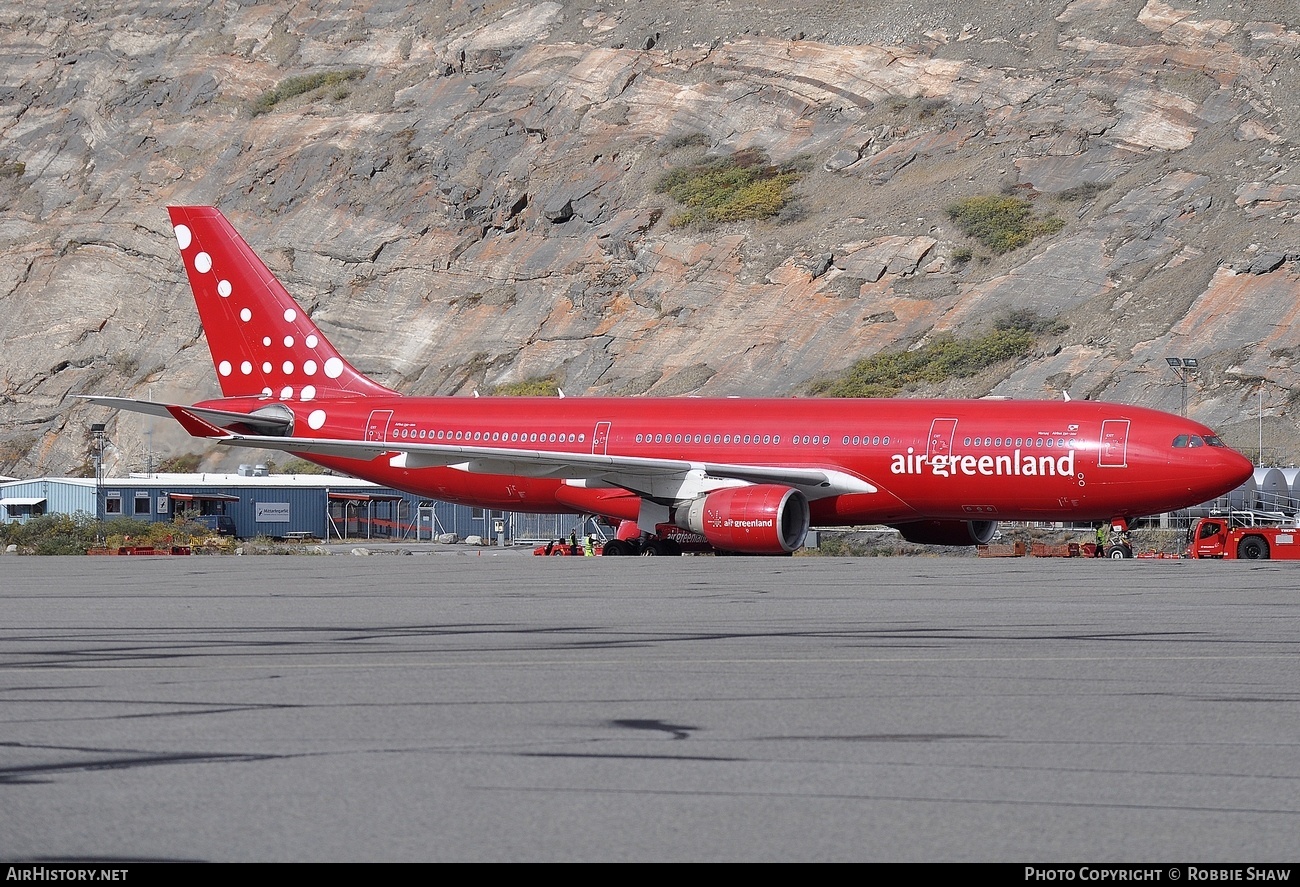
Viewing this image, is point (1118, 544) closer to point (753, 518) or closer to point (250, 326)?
point (753, 518)

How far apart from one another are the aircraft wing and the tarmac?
12.0 metres

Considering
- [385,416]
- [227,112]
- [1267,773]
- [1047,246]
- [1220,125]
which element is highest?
[227,112]

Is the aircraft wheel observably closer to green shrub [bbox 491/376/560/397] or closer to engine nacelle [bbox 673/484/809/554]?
engine nacelle [bbox 673/484/809/554]

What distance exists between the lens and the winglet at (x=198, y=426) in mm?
32094

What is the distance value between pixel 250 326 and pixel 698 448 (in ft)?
35.9

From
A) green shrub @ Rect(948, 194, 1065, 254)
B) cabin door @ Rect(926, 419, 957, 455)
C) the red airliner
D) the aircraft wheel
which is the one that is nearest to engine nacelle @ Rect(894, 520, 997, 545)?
the red airliner

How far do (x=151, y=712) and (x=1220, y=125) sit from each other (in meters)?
60.7

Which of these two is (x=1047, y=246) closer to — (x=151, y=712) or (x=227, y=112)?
(x=227, y=112)

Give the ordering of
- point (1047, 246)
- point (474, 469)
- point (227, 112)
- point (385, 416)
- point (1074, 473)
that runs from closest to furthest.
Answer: point (1074, 473) → point (474, 469) → point (385, 416) → point (1047, 246) → point (227, 112)

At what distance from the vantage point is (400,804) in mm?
6438

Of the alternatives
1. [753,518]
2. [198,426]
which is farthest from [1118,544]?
[198,426]

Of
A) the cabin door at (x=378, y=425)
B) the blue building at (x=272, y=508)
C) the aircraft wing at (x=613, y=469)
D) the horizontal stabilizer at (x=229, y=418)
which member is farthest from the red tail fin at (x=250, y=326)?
the blue building at (x=272, y=508)

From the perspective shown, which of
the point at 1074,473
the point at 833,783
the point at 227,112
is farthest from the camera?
the point at 227,112

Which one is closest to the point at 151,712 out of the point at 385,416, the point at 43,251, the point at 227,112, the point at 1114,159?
the point at 385,416
